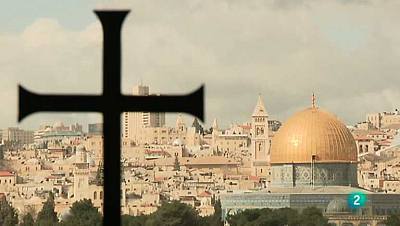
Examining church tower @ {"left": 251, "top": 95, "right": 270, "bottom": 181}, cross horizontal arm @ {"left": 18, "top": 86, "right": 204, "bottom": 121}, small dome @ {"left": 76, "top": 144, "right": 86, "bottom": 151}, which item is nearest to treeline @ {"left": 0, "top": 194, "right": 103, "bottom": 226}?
church tower @ {"left": 251, "top": 95, "right": 270, "bottom": 181}

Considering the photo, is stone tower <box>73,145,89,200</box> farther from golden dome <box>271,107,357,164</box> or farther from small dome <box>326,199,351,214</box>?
small dome <box>326,199,351,214</box>

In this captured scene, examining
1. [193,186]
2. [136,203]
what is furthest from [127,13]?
[193,186]

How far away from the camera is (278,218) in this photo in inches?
3819

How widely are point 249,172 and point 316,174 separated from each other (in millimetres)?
50752

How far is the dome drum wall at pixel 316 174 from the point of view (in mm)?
116562

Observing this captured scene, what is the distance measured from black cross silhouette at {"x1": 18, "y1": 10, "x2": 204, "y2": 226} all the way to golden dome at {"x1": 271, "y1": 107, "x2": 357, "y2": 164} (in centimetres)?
10821

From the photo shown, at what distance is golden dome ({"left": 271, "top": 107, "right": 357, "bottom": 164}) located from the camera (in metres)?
117

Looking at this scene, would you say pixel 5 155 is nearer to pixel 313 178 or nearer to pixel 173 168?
pixel 173 168

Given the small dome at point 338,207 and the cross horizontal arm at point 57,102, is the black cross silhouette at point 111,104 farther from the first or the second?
the small dome at point 338,207

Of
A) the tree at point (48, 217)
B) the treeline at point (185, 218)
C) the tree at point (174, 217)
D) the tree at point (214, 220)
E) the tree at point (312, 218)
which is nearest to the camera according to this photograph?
the treeline at point (185, 218)

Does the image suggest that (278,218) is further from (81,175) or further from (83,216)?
(81,175)

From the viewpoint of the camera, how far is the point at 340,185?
117 metres

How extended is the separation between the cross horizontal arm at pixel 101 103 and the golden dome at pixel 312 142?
108 metres

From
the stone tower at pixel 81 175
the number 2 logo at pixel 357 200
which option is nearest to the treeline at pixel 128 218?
the number 2 logo at pixel 357 200
